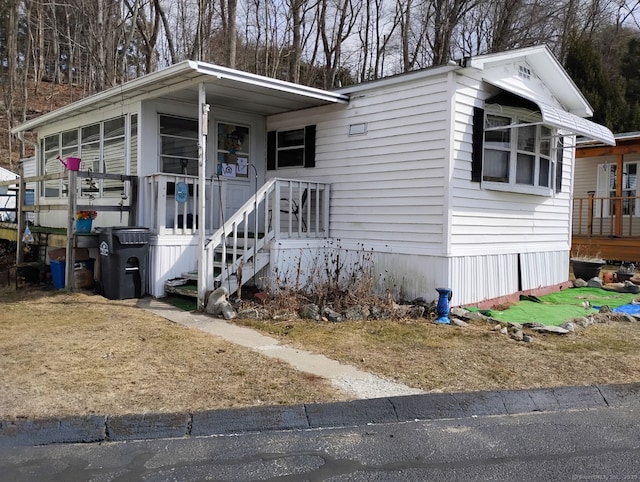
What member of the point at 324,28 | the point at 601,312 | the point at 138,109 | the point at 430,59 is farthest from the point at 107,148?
the point at 430,59

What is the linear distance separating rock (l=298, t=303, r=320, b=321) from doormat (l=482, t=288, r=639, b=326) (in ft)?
8.47

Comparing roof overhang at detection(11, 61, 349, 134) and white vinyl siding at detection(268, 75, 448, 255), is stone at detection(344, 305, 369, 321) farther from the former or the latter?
roof overhang at detection(11, 61, 349, 134)

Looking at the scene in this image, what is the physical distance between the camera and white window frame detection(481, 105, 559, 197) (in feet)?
28.7

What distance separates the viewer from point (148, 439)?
3.74 m

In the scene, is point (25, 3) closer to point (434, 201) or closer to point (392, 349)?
point (434, 201)

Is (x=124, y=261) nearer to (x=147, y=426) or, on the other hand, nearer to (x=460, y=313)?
(x=147, y=426)

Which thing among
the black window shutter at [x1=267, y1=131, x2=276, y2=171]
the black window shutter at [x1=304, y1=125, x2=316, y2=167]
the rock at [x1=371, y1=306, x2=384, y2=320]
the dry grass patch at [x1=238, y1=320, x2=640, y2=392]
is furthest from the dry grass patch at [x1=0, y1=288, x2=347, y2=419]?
the black window shutter at [x1=267, y1=131, x2=276, y2=171]

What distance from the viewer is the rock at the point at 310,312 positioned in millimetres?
7357

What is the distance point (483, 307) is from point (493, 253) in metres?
0.93

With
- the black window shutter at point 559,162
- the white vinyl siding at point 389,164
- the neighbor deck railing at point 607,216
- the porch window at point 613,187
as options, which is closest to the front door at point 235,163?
the white vinyl siding at point 389,164

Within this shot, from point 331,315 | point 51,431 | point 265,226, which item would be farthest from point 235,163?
point 51,431

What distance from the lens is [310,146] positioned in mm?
9930

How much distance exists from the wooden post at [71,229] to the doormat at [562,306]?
21.2 ft

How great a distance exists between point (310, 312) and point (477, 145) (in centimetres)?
360
